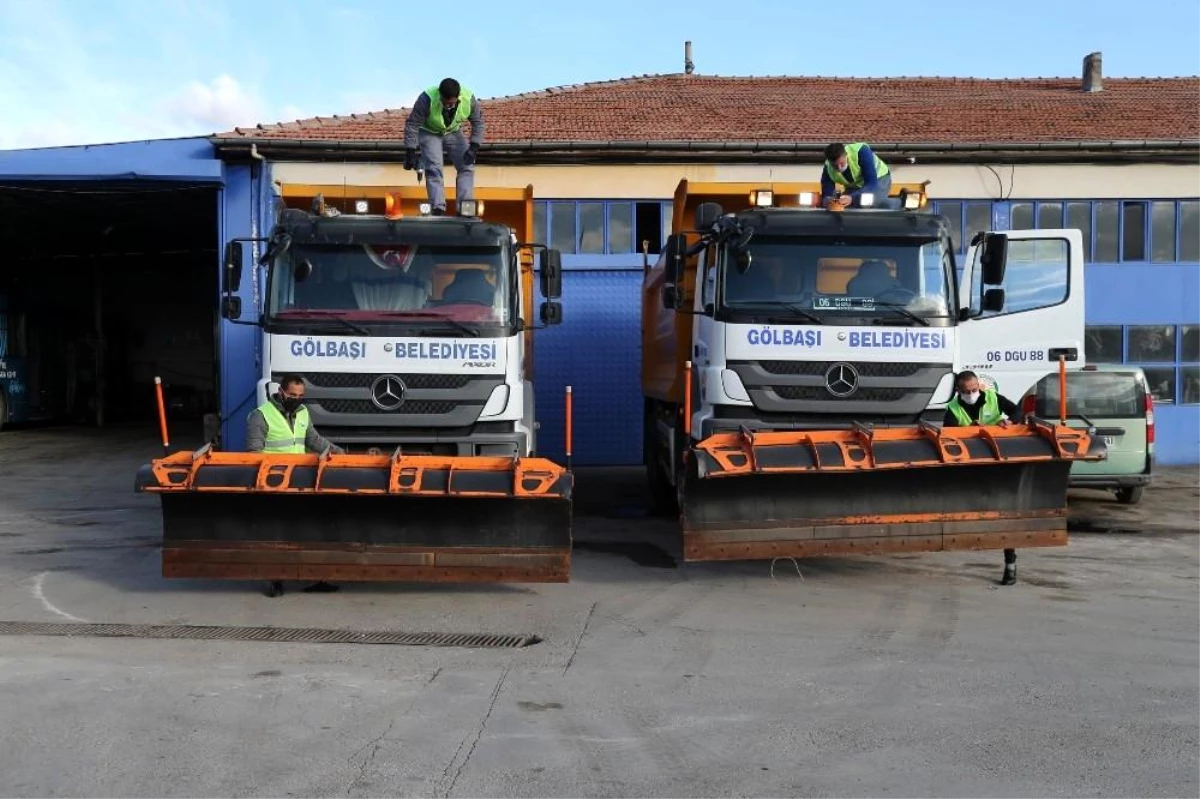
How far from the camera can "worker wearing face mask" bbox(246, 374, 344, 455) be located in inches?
309

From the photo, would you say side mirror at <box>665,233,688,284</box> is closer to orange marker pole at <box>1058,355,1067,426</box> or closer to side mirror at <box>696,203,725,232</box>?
side mirror at <box>696,203,725,232</box>

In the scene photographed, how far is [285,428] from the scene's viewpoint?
7871 millimetres

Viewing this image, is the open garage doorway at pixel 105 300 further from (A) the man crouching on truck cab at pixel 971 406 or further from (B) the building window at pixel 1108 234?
(B) the building window at pixel 1108 234

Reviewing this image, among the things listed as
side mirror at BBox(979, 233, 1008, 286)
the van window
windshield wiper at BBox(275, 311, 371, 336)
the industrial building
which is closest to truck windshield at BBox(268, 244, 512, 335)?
windshield wiper at BBox(275, 311, 371, 336)

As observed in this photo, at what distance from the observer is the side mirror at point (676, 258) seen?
882 centimetres

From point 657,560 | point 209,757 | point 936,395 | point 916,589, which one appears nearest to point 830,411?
point 936,395

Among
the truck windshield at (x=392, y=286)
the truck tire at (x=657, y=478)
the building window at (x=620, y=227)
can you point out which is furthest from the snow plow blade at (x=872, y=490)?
the building window at (x=620, y=227)

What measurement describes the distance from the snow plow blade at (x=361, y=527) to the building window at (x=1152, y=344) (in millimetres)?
13401

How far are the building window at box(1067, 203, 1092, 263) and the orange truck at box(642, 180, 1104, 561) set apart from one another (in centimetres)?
914

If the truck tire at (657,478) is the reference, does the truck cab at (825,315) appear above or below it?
above

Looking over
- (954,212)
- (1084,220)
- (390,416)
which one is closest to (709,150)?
(954,212)

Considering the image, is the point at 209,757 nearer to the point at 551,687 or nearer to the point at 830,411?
the point at 551,687

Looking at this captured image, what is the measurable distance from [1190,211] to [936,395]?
1175 centimetres

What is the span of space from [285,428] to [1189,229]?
1515 centimetres
